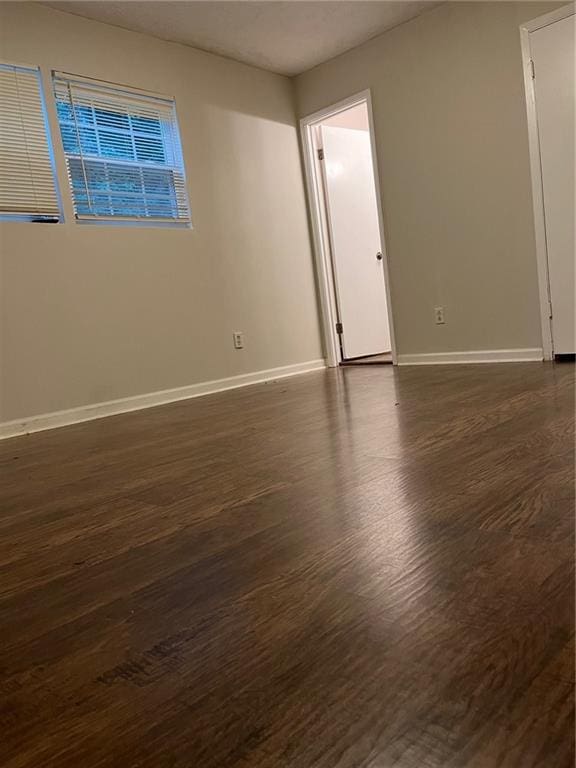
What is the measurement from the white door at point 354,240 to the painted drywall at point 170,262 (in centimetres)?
27

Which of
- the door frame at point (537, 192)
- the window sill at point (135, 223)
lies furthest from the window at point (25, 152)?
the door frame at point (537, 192)

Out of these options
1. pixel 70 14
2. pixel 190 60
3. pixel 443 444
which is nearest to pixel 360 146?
pixel 190 60

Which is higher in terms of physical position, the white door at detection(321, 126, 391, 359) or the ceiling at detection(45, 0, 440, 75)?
the ceiling at detection(45, 0, 440, 75)

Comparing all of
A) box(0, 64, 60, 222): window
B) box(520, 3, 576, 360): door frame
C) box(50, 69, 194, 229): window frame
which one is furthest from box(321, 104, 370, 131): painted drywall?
box(0, 64, 60, 222): window

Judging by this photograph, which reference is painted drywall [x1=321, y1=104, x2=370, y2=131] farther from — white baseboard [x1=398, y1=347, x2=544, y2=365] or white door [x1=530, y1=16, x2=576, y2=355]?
white baseboard [x1=398, y1=347, x2=544, y2=365]

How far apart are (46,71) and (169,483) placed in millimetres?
2749

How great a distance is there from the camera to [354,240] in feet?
16.7

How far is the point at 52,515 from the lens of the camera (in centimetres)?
154

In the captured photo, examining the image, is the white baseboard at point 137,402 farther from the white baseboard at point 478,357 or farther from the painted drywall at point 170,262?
the white baseboard at point 478,357

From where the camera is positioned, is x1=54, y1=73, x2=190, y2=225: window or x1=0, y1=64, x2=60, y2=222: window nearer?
x1=0, y1=64, x2=60, y2=222: window

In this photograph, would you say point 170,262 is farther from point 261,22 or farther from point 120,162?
point 261,22

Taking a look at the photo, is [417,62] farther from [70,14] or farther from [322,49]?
[70,14]

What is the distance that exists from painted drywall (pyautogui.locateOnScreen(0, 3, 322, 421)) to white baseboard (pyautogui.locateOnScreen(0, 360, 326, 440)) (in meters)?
0.05

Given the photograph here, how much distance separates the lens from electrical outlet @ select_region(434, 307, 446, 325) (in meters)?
4.15
